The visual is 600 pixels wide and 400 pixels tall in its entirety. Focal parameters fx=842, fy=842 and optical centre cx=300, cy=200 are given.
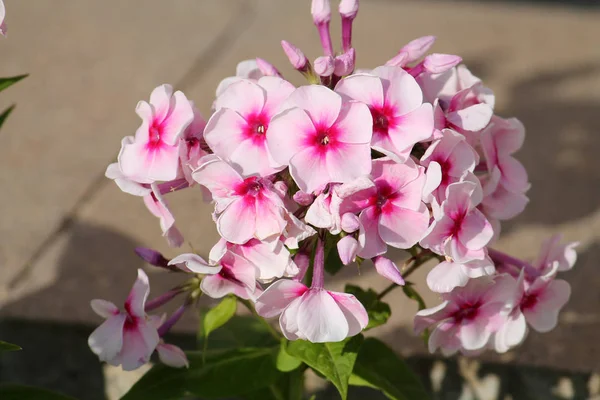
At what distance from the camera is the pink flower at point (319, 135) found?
1.30 meters

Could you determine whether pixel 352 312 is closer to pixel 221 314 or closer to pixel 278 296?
pixel 278 296

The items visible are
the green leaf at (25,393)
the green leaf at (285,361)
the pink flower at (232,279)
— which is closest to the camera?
the pink flower at (232,279)

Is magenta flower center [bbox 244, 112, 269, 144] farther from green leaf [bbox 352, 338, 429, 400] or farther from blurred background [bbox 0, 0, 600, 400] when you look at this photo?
blurred background [bbox 0, 0, 600, 400]

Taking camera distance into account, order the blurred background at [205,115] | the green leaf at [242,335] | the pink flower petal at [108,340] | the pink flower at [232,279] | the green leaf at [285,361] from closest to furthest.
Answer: the pink flower at [232,279]
the pink flower petal at [108,340]
the green leaf at [285,361]
the green leaf at [242,335]
the blurred background at [205,115]

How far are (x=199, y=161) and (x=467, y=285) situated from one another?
0.54 metres

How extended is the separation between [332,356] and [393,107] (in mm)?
476

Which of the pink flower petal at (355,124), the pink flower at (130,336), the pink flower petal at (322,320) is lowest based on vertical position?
the pink flower at (130,336)

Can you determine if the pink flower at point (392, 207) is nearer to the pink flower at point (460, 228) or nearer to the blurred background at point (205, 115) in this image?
the pink flower at point (460, 228)

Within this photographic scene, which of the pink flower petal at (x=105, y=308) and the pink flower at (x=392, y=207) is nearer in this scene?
the pink flower at (x=392, y=207)

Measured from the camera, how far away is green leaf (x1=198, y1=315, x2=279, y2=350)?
6.37ft

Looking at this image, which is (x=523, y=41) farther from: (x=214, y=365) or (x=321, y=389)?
(x=214, y=365)

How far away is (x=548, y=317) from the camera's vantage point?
167 centimetres

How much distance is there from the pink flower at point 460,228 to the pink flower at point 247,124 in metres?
0.27

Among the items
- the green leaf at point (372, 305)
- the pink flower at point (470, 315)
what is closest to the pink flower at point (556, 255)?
the pink flower at point (470, 315)
